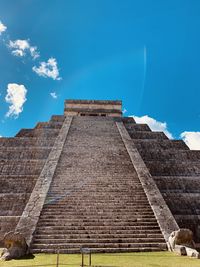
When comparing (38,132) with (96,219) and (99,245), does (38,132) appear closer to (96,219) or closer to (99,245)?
(96,219)

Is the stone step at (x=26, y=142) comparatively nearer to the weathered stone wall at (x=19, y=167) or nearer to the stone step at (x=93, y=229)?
the weathered stone wall at (x=19, y=167)

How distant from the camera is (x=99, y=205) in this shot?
11.3 metres

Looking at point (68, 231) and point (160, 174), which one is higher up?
point (160, 174)

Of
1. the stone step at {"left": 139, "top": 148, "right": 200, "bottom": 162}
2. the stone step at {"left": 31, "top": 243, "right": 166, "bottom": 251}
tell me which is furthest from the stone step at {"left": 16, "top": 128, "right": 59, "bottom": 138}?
the stone step at {"left": 31, "top": 243, "right": 166, "bottom": 251}

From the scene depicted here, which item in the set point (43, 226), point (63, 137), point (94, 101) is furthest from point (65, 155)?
point (94, 101)

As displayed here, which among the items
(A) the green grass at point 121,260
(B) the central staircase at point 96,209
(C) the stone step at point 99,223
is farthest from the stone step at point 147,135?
(A) the green grass at point 121,260

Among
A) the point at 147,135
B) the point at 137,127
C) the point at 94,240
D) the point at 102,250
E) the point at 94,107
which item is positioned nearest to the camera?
the point at 102,250

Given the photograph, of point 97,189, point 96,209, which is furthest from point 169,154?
point 96,209

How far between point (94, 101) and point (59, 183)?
73.0ft

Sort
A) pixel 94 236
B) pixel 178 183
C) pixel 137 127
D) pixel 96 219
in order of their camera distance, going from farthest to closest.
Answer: pixel 137 127
pixel 178 183
pixel 96 219
pixel 94 236

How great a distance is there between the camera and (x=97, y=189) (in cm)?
1262

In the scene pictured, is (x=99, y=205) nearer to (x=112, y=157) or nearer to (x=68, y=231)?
(x=68, y=231)

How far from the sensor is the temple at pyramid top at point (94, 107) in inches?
1316

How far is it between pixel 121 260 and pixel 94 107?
2742cm
